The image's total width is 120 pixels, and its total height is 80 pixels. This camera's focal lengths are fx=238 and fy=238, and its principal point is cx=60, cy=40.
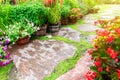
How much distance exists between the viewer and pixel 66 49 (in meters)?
4.31

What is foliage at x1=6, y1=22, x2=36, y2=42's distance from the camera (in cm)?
435

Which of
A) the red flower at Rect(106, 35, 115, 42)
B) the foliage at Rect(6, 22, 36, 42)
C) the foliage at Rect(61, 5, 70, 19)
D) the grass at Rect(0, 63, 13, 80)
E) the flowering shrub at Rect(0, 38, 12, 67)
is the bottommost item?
the grass at Rect(0, 63, 13, 80)

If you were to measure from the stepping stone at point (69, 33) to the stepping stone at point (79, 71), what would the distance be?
3.61 ft

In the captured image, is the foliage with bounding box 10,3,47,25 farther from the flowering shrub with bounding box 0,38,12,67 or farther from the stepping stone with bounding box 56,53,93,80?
the stepping stone with bounding box 56,53,93,80

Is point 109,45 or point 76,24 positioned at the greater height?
point 109,45

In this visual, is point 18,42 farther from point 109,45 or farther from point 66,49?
point 109,45

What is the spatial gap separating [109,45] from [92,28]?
9.77 feet

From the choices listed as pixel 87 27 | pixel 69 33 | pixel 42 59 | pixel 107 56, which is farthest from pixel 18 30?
pixel 107 56

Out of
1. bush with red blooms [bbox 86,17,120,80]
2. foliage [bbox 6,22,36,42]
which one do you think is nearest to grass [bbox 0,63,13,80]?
foliage [bbox 6,22,36,42]

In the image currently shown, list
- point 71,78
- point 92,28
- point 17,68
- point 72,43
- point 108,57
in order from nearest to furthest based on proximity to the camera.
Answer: point 108,57 < point 71,78 < point 17,68 < point 72,43 < point 92,28

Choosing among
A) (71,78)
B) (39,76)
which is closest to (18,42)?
(39,76)

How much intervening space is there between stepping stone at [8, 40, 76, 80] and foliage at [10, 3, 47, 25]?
1.85ft

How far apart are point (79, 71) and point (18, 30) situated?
1589 millimetres

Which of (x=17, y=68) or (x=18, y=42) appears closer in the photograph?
(x=17, y=68)
